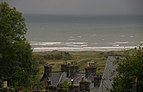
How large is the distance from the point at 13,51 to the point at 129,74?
2929mm

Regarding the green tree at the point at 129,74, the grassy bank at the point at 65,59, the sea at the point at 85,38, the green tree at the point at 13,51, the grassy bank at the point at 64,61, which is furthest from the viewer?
the sea at the point at 85,38

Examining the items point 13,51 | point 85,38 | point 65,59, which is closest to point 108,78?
point 13,51

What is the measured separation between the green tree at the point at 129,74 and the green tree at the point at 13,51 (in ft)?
7.64

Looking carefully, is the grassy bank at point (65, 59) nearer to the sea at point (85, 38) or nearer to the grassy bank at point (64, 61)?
the grassy bank at point (64, 61)

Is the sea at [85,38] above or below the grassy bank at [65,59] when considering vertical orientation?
above

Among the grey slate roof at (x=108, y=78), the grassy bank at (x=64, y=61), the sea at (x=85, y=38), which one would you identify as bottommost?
the grey slate roof at (x=108, y=78)

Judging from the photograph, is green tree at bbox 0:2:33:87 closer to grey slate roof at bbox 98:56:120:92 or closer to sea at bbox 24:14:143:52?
grey slate roof at bbox 98:56:120:92

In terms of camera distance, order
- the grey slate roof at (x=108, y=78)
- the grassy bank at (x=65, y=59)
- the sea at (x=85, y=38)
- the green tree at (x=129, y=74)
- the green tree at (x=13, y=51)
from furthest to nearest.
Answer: the sea at (x=85, y=38), the grassy bank at (x=65, y=59), the green tree at (x=13, y=51), the grey slate roof at (x=108, y=78), the green tree at (x=129, y=74)

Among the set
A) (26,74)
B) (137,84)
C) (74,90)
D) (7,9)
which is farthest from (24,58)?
(137,84)

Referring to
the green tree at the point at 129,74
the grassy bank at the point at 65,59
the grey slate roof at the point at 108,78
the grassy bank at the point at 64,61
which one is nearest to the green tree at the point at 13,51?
the grey slate roof at the point at 108,78

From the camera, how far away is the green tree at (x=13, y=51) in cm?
872

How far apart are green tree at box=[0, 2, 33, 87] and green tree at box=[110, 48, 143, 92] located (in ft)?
7.64

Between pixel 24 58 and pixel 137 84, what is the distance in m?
3.60

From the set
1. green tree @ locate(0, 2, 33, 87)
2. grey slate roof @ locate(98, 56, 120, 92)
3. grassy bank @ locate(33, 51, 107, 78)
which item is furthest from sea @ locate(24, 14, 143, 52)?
green tree @ locate(0, 2, 33, 87)
